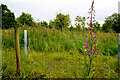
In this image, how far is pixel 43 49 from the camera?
466cm

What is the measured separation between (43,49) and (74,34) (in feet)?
7.55

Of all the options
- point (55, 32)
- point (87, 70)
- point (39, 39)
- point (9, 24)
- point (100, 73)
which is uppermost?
point (9, 24)

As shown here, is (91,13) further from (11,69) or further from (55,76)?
(11,69)

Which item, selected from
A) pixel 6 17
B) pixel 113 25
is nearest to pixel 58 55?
pixel 6 17

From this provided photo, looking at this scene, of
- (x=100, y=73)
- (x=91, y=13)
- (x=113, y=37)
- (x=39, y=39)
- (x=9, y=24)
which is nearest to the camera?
(x=91, y=13)

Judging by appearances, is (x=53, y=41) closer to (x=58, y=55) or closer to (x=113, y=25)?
(x=58, y=55)

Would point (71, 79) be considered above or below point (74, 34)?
below

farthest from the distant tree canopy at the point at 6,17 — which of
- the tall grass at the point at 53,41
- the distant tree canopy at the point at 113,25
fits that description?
the distant tree canopy at the point at 113,25

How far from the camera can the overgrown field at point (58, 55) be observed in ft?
8.23

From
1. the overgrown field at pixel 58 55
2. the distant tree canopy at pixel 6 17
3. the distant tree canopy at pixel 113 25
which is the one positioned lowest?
the overgrown field at pixel 58 55

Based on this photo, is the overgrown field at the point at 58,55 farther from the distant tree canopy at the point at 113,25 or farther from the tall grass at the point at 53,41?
the distant tree canopy at the point at 113,25

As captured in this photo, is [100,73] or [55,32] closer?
[100,73]

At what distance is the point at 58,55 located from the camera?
3.71 metres

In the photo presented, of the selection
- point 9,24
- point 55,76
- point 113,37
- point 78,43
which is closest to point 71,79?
point 55,76
